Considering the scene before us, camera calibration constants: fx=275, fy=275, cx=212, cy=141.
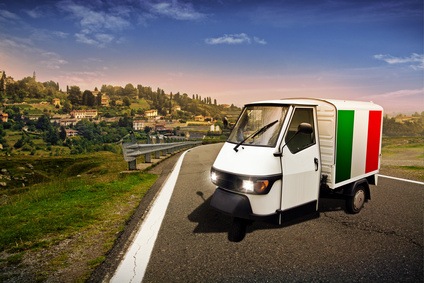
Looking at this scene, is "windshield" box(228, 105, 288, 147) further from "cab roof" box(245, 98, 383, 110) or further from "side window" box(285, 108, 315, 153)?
"side window" box(285, 108, 315, 153)

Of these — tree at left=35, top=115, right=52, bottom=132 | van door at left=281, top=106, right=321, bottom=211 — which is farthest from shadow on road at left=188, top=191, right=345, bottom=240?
tree at left=35, top=115, right=52, bottom=132

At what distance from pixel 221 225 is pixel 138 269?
1.93 meters

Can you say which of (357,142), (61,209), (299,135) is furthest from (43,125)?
(357,142)

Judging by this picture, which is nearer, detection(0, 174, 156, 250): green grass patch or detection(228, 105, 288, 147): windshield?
detection(0, 174, 156, 250): green grass patch

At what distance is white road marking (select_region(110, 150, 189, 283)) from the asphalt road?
0.10 m

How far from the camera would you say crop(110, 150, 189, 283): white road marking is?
3.16 m

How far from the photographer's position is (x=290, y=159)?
4555mm

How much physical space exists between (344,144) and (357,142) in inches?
22.3

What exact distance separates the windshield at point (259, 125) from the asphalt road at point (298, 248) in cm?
155

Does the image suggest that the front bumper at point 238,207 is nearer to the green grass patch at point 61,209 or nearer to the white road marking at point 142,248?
the white road marking at point 142,248

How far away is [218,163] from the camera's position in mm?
4859

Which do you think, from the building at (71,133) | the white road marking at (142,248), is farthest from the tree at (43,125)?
the white road marking at (142,248)

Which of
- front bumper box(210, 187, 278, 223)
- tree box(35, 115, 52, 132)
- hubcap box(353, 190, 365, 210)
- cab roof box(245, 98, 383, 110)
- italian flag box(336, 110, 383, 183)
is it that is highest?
cab roof box(245, 98, 383, 110)

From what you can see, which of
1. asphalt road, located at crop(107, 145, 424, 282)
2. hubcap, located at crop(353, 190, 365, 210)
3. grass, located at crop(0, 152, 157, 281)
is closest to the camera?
asphalt road, located at crop(107, 145, 424, 282)
